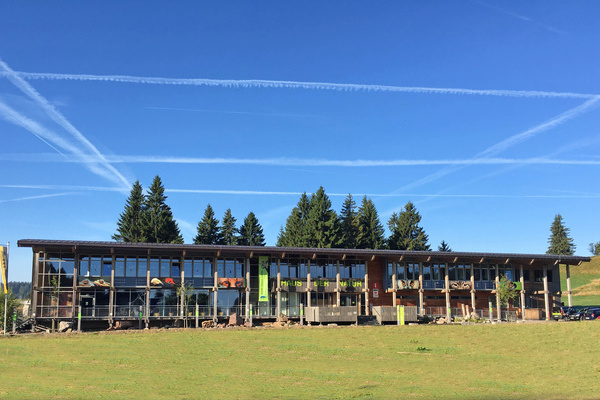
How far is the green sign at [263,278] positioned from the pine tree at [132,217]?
35167 mm

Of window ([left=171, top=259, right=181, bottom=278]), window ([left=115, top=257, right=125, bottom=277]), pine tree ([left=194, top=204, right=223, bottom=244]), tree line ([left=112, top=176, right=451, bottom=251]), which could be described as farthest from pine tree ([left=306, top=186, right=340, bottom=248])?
window ([left=115, top=257, right=125, bottom=277])

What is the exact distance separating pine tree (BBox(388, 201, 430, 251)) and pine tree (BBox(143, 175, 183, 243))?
125 ft

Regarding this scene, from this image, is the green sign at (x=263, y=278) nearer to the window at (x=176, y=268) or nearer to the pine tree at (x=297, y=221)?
the window at (x=176, y=268)

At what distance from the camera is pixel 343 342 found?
125 feet

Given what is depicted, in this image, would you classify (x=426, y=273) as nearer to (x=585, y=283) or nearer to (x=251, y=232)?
(x=251, y=232)

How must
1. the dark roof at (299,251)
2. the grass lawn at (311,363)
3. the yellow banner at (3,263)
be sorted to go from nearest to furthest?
the grass lawn at (311,363), the yellow banner at (3,263), the dark roof at (299,251)

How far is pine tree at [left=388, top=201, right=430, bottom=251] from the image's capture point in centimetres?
10275

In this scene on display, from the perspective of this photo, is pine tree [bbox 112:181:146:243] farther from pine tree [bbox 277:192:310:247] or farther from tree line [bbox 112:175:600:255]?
pine tree [bbox 277:192:310:247]

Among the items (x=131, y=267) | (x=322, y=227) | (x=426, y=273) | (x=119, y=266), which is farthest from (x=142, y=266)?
(x=322, y=227)

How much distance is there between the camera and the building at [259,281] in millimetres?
51469

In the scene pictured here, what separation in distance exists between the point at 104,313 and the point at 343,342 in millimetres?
24361

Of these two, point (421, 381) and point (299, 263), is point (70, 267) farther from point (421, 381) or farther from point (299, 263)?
point (421, 381)

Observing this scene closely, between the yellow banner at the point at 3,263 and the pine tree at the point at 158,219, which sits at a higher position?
the pine tree at the point at 158,219

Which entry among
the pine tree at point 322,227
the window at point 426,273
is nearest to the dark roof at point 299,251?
the window at point 426,273
